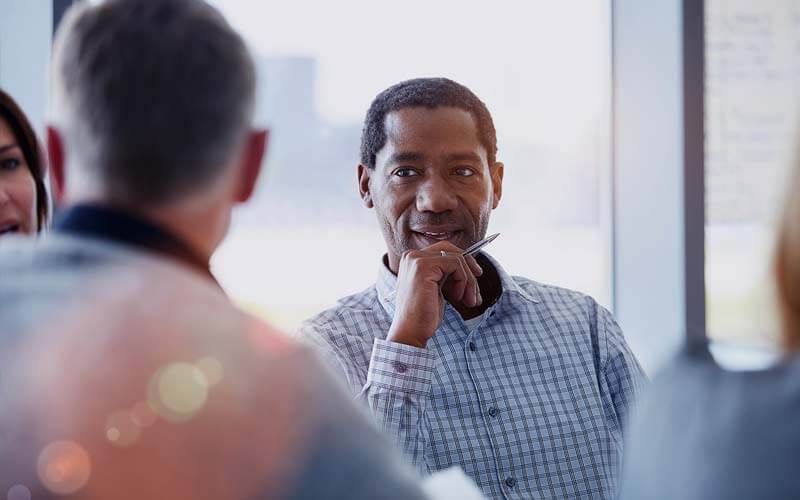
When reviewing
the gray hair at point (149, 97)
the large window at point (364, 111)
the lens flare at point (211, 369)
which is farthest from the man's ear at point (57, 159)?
the large window at point (364, 111)

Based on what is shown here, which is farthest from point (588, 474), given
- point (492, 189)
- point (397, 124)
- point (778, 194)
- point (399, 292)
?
point (778, 194)

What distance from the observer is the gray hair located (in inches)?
27.8

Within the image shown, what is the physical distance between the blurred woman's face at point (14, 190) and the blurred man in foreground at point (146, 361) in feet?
3.60

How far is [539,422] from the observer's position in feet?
5.66

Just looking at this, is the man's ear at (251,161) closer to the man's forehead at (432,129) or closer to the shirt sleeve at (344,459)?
the shirt sleeve at (344,459)

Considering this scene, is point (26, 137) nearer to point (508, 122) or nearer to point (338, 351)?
point (338, 351)

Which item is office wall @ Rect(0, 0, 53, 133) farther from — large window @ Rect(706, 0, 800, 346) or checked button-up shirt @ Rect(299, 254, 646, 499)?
large window @ Rect(706, 0, 800, 346)

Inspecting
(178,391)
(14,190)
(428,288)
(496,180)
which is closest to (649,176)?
(496,180)

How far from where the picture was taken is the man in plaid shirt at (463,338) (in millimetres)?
1638

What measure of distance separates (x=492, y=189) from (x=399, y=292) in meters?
0.44

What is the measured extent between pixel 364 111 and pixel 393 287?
77 centimetres

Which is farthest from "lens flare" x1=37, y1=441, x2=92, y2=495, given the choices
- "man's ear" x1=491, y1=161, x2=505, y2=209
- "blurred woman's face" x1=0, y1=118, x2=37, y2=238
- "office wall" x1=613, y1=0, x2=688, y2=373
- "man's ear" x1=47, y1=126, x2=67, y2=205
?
"office wall" x1=613, y1=0, x2=688, y2=373

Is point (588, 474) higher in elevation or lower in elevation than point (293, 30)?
lower

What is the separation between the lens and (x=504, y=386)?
176 cm
